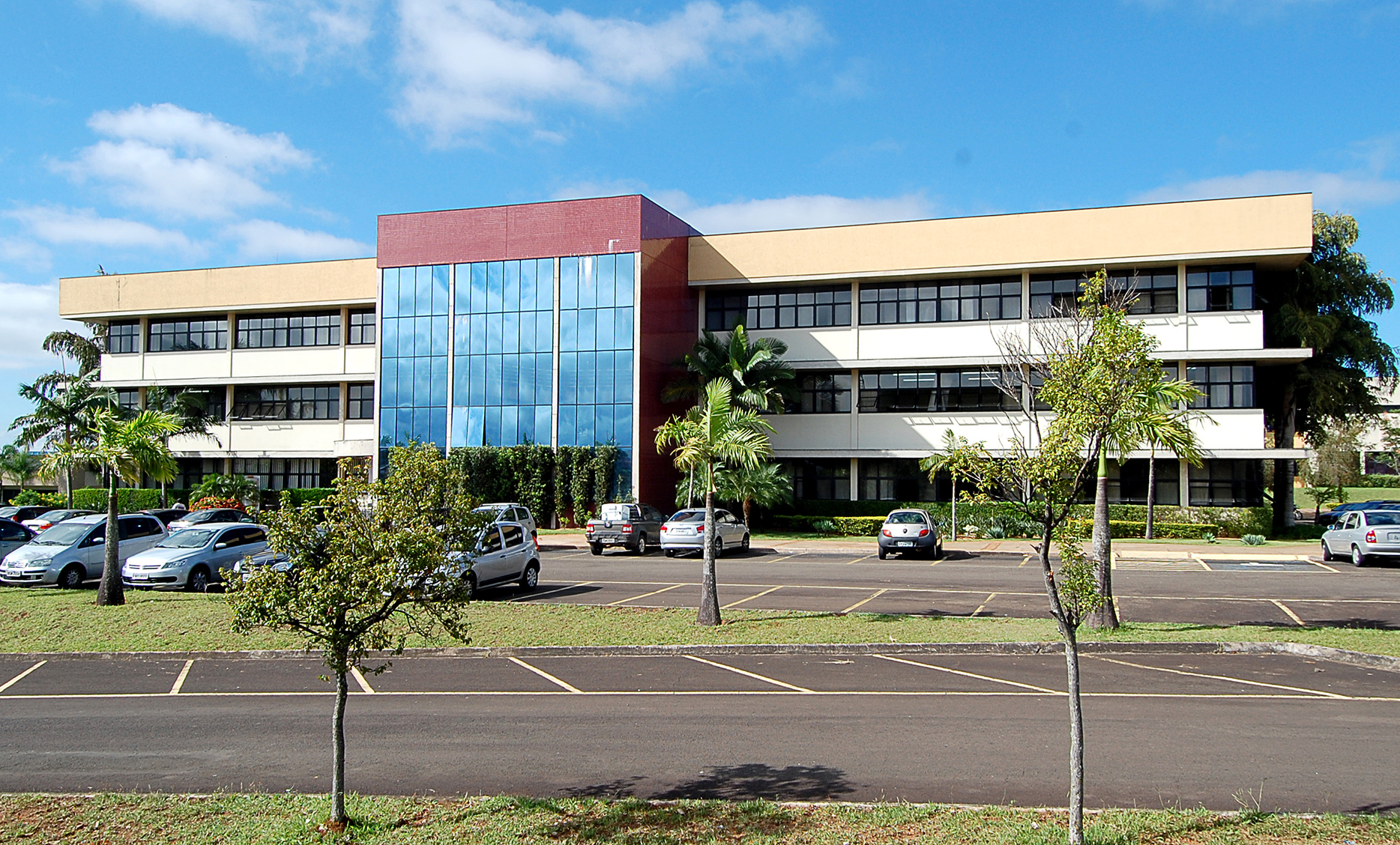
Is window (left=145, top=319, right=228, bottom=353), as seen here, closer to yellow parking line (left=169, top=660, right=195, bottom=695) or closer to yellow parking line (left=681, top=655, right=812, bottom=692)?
yellow parking line (left=169, top=660, right=195, bottom=695)

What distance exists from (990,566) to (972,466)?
22427 mm

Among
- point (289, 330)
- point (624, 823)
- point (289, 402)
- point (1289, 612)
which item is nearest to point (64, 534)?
point (624, 823)

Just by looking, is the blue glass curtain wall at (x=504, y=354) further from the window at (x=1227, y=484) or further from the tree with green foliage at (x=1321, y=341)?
the tree with green foliage at (x=1321, y=341)

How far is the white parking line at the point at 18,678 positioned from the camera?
40.5 feet

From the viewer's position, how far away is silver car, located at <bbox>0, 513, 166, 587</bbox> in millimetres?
22125

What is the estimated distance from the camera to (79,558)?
22.6 meters

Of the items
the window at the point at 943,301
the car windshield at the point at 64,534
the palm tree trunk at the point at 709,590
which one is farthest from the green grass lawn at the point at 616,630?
the window at the point at 943,301

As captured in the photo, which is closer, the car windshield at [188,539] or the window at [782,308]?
Answer: the car windshield at [188,539]

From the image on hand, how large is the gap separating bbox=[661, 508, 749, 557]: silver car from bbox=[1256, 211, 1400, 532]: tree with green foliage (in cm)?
2428

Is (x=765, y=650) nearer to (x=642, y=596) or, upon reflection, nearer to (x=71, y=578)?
(x=642, y=596)

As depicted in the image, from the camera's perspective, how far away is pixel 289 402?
50.1 meters

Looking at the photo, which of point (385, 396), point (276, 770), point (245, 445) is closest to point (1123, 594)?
point (276, 770)

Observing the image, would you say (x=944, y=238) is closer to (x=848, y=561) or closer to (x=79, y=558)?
(x=848, y=561)

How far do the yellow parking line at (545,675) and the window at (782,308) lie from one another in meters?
30.8
